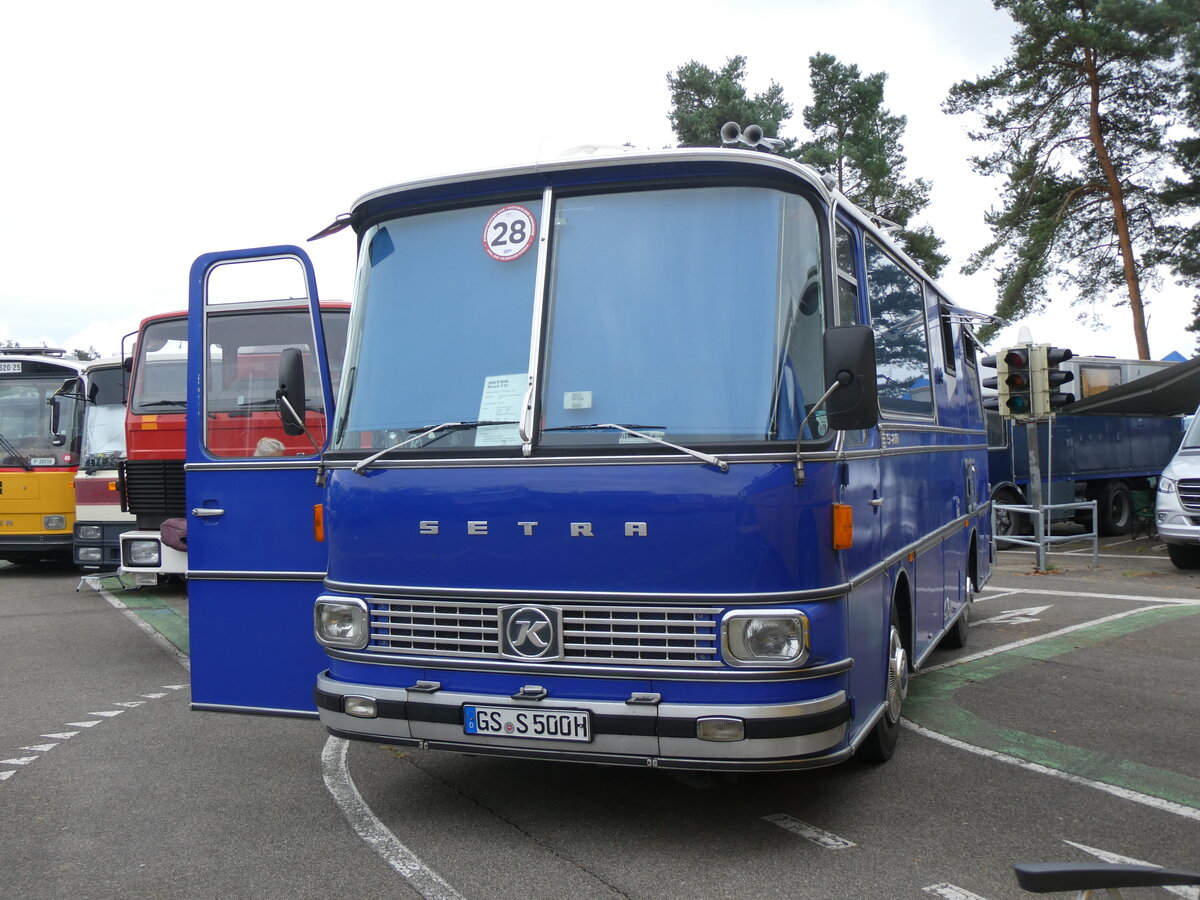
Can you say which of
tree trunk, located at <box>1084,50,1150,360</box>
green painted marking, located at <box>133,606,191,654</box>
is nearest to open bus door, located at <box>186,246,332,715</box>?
green painted marking, located at <box>133,606,191,654</box>

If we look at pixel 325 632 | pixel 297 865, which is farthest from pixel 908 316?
pixel 297 865

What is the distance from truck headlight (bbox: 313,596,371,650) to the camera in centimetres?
512

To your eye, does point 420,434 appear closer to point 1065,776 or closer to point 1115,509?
point 1065,776

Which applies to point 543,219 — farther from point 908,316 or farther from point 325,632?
point 908,316

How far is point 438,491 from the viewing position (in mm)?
4969

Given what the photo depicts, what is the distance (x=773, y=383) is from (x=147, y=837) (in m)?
3.41

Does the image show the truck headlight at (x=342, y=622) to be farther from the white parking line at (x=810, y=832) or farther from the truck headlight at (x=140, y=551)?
the truck headlight at (x=140, y=551)

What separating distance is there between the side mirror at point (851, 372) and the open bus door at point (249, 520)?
2608 mm

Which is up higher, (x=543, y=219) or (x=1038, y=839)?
(x=543, y=219)

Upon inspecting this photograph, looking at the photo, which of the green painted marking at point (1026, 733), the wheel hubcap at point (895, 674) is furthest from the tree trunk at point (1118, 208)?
the wheel hubcap at point (895, 674)

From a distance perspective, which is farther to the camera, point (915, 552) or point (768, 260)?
point (915, 552)

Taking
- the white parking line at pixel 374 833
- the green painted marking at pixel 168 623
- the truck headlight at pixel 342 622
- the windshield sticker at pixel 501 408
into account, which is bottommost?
the white parking line at pixel 374 833

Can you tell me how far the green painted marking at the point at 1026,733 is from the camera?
587 centimetres

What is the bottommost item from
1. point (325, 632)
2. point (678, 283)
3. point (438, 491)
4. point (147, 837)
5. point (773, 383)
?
point (147, 837)
